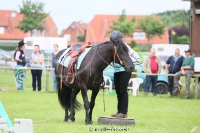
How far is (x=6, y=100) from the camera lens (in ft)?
56.4

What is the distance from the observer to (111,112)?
14.7 metres

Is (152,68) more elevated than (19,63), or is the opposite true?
(19,63)

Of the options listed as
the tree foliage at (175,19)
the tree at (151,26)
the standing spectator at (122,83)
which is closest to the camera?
the standing spectator at (122,83)

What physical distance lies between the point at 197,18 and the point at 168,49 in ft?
72.2

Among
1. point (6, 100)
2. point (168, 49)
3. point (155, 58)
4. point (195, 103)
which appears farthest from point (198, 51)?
point (168, 49)

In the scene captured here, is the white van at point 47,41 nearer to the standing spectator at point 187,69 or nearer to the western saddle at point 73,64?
the standing spectator at point 187,69

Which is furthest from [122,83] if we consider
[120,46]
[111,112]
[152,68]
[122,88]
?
[152,68]

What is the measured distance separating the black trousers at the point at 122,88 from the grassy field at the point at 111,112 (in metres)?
0.51

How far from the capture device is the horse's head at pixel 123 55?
11.2m

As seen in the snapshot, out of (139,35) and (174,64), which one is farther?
(139,35)

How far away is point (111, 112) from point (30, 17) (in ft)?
157

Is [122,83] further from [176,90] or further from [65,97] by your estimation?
[176,90]

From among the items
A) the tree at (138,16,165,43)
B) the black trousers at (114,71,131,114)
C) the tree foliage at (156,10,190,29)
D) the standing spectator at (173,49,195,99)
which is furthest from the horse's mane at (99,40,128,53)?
the tree foliage at (156,10,190,29)

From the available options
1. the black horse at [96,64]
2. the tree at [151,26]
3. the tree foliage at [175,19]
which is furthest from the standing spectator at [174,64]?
the tree foliage at [175,19]
